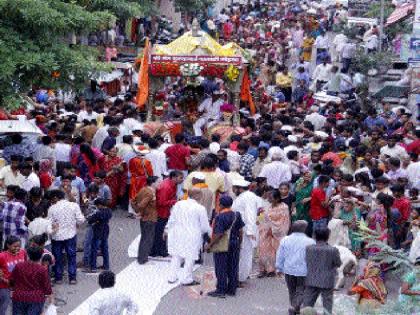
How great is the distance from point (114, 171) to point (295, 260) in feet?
19.6

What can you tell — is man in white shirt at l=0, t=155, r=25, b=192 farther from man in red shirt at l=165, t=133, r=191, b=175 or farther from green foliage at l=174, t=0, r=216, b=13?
green foliage at l=174, t=0, r=216, b=13

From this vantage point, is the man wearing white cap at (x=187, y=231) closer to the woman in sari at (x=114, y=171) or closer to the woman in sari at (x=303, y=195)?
the woman in sari at (x=303, y=195)

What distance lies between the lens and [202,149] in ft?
61.3

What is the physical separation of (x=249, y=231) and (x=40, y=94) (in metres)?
11.6

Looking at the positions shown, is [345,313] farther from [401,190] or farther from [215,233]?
[401,190]

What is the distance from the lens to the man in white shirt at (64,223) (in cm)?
1475

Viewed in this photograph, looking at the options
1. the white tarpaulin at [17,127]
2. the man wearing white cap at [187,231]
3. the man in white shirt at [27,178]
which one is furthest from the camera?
the white tarpaulin at [17,127]

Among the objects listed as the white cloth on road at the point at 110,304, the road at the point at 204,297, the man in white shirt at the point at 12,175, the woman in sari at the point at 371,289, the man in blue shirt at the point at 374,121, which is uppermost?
the man in blue shirt at the point at 374,121

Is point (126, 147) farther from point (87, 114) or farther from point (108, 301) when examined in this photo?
point (108, 301)

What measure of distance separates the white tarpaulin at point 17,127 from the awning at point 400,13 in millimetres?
15365

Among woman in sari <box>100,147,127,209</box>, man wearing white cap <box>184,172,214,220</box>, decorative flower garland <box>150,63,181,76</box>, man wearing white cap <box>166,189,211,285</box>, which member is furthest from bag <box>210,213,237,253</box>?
decorative flower garland <box>150,63,181,76</box>

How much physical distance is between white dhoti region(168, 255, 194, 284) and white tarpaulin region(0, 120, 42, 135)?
406 centimetres

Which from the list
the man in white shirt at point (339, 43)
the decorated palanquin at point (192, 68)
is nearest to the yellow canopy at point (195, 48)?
the decorated palanquin at point (192, 68)

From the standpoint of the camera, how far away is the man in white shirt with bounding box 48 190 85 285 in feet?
48.4
